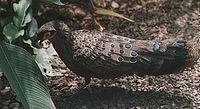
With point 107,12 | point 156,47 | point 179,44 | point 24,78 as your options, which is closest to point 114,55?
point 156,47

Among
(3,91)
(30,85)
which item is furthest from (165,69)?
(3,91)

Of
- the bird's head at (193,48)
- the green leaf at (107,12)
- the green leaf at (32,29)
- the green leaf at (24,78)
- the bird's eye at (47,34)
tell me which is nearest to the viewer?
the green leaf at (24,78)

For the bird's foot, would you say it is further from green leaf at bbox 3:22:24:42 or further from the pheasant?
green leaf at bbox 3:22:24:42

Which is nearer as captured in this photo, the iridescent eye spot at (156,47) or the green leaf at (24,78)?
the green leaf at (24,78)

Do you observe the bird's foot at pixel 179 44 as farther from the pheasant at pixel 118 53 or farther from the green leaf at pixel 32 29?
the green leaf at pixel 32 29

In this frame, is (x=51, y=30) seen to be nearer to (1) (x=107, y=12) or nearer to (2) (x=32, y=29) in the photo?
(2) (x=32, y=29)

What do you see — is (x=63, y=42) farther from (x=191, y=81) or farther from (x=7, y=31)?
(x=191, y=81)

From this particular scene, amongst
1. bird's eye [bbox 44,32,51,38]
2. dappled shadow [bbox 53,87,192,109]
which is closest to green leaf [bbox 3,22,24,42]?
bird's eye [bbox 44,32,51,38]

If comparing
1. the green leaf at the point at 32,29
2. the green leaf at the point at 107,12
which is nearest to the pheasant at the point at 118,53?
the green leaf at the point at 32,29
